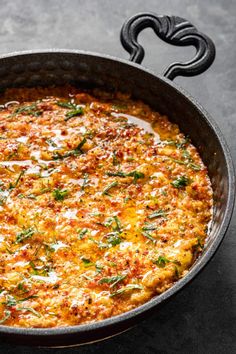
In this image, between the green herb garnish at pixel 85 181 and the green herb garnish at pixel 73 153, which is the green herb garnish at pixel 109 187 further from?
the green herb garnish at pixel 73 153

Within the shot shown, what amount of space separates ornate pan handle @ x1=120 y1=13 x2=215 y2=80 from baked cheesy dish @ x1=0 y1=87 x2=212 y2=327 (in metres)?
0.40

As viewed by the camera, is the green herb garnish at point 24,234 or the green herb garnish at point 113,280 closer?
the green herb garnish at point 113,280

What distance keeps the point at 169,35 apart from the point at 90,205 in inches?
47.0

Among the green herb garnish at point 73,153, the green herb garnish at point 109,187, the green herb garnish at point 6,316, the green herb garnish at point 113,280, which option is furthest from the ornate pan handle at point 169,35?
the green herb garnish at point 6,316

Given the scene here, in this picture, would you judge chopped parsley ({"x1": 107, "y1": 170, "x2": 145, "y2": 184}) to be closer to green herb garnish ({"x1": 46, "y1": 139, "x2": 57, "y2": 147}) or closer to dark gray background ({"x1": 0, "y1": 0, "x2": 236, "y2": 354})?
green herb garnish ({"x1": 46, "y1": 139, "x2": 57, "y2": 147})

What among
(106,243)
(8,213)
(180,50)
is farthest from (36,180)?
(180,50)

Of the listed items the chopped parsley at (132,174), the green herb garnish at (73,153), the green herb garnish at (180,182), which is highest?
the green herb garnish at (73,153)

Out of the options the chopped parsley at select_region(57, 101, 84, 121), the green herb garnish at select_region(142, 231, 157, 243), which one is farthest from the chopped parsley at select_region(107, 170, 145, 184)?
the chopped parsley at select_region(57, 101, 84, 121)

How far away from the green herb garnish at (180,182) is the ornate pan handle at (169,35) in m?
0.64

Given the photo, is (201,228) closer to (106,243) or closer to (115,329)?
(106,243)

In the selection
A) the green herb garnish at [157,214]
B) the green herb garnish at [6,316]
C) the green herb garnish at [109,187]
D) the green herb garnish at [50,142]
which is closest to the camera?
the green herb garnish at [6,316]

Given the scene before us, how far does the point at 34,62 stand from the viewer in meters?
4.67

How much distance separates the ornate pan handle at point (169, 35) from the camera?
4.39 m

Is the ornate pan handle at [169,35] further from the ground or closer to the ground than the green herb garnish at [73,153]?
further from the ground
